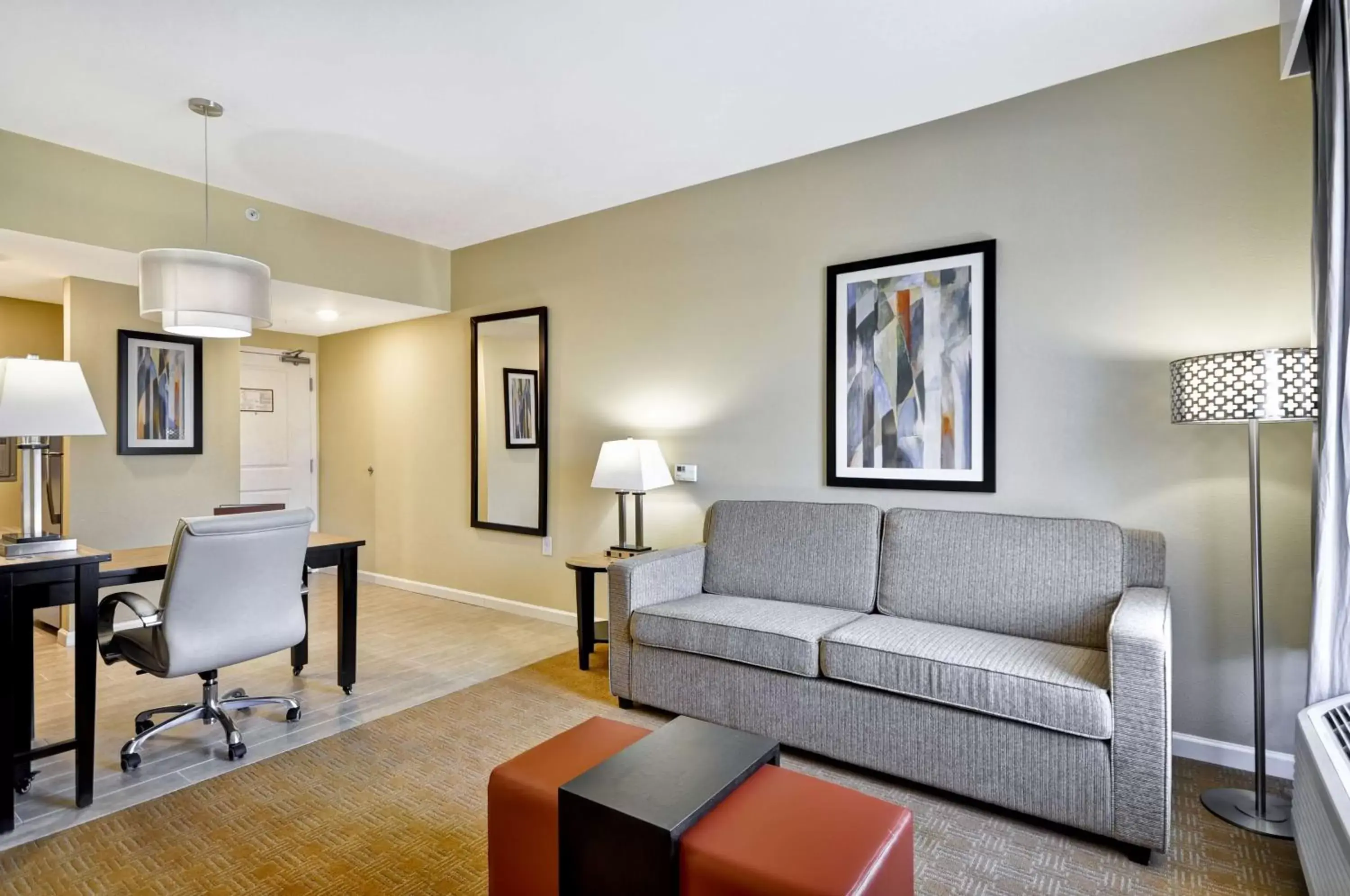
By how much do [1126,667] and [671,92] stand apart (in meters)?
2.51

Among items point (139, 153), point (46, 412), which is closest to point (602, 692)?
point (46, 412)

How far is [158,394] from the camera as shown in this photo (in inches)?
175

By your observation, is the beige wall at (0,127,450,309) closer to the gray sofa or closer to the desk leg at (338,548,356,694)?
the desk leg at (338,548,356,694)

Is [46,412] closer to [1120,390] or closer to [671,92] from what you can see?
[671,92]

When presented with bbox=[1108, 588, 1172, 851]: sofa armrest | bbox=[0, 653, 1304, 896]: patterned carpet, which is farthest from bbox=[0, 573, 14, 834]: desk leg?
bbox=[1108, 588, 1172, 851]: sofa armrest

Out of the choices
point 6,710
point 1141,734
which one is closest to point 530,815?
point 1141,734

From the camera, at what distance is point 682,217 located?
3859mm

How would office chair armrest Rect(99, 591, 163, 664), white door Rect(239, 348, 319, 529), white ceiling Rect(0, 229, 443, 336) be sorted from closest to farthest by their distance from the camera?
office chair armrest Rect(99, 591, 163, 664), white ceiling Rect(0, 229, 443, 336), white door Rect(239, 348, 319, 529)

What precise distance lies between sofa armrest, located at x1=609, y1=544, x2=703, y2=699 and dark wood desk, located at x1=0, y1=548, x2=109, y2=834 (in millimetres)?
1753

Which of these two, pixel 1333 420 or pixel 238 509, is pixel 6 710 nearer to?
pixel 238 509

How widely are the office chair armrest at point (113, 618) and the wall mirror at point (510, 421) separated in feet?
7.31

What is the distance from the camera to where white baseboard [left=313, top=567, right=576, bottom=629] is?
4.47m

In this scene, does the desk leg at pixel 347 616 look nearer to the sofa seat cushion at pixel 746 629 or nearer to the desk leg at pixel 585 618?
the desk leg at pixel 585 618

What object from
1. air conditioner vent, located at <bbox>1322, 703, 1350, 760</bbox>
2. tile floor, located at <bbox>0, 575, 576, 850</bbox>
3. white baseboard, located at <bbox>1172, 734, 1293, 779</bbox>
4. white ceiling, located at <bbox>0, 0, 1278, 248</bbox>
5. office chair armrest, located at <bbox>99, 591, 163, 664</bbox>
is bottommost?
tile floor, located at <bbox>0, 575, 576, 850</bbox>
